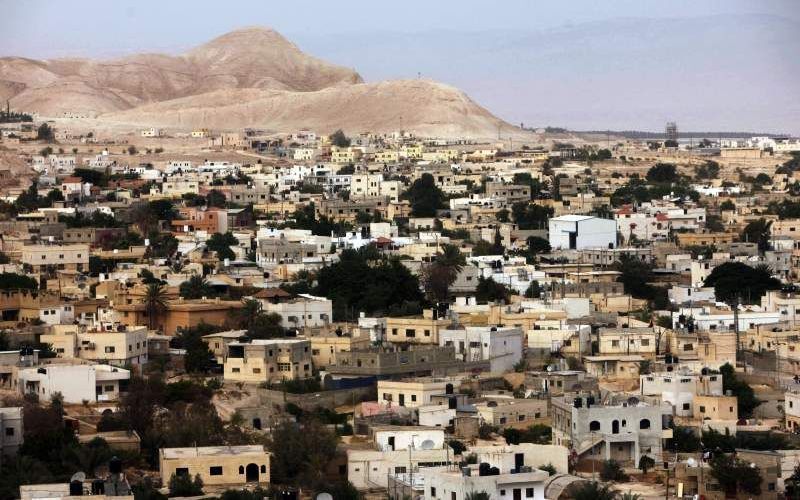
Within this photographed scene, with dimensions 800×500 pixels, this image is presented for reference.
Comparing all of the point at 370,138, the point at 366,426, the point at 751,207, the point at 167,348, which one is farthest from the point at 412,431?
the point at 370,138

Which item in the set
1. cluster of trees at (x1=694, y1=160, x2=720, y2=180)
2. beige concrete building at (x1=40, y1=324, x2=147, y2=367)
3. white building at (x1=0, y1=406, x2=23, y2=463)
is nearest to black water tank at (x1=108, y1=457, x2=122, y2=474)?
white building at (x1=0, y1=406, x2=23, y2=463)

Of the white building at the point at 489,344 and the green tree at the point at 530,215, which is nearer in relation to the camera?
the white building at the point at 489,344

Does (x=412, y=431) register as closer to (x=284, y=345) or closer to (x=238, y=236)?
(x=284, y=345)

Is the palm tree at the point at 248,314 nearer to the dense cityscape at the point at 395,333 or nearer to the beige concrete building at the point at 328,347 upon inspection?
the dense cityscape at the point at 395,333

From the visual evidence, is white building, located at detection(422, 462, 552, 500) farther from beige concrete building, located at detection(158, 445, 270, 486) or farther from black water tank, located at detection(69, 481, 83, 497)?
black water tank, located at detection(69, 481, 83, 497)

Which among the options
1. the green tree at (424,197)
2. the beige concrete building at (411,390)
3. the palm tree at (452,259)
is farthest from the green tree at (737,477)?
the green tree at (424,197)

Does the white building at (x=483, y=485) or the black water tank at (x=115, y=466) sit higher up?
the black water tank at (x=115, y=466)

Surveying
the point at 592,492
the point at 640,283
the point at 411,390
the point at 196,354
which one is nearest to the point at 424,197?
the point at 640,283
